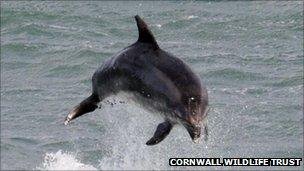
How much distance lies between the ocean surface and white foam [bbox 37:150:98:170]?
0.02 m

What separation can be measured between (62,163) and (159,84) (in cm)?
691

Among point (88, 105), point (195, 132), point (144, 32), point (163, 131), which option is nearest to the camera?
point (195, 132)

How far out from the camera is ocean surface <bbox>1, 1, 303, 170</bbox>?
674 inches

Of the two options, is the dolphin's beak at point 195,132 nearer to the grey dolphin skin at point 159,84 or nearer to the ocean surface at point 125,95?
the grey dolphin skin at point 159,84

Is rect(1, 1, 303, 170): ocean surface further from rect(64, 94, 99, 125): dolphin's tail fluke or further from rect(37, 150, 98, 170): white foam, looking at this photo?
rect(64, 94, 99, 125): dolphin's tail fluke

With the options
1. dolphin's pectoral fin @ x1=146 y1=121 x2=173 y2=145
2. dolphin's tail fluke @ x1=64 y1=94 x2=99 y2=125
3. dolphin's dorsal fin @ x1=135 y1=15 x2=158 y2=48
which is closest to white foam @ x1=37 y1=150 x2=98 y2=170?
dolphin's tail fluke @ x1=64 y1=94 x2=99 y2=125

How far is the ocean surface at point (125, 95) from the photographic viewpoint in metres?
17.1

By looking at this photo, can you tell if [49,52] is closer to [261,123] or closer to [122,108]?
[122,108]

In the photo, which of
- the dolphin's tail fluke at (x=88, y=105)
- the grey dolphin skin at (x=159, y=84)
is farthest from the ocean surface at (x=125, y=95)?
the dolphin's tail fluke at (x=88, y=105)

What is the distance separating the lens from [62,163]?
53.0ft

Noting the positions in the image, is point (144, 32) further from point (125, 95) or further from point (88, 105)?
point (88, 105)

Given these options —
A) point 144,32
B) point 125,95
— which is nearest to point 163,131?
point 125,95

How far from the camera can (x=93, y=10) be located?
28.7 metres

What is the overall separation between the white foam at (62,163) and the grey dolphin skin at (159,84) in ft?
16.5
